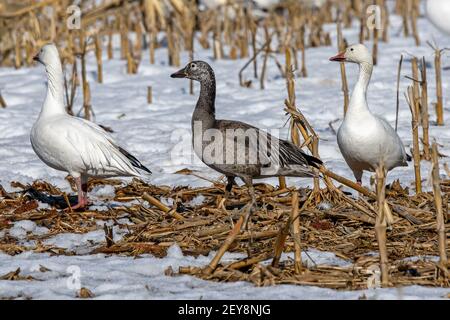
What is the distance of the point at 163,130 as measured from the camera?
→ 9.72m

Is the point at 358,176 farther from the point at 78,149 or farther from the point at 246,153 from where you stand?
the point at 78,149

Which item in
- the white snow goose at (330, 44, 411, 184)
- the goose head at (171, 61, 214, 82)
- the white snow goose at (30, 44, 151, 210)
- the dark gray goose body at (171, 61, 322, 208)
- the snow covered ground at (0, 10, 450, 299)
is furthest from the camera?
the goose head at (171, 61, 214, 82)

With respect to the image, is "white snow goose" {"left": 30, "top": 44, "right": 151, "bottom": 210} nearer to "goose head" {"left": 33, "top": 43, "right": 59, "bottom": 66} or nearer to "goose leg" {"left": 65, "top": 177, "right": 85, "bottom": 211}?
"goose leg" {"left": 65, "top": 177, "right": 85, "bottom": 211}

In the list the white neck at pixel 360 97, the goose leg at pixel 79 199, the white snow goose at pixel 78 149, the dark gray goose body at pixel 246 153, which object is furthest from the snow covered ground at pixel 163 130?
the dark gray goose body at pixel 246 153

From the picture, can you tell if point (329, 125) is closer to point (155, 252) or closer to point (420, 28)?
point (155, 252)

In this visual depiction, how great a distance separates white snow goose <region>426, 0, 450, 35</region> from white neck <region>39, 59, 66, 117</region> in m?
6.42

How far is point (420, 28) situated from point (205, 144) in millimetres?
10408

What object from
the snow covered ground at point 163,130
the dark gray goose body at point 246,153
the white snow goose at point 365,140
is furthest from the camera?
the white snow goose at point 365,140

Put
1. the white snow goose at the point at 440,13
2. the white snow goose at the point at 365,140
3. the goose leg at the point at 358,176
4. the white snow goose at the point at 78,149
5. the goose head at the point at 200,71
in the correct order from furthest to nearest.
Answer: the white snow goose at the point at 440,13
the goose leg at the point at 358,176
the goose head at the point at 200,71
the white snow goose at the point at 365,140
the white snow goose at the point at 78,149

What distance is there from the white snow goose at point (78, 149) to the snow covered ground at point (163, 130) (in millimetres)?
630

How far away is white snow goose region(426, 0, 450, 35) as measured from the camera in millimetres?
11875

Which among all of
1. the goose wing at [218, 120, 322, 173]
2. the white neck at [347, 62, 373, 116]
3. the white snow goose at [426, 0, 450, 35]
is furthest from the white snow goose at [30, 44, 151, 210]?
the white snow goose at [426, 0, 450, 35]

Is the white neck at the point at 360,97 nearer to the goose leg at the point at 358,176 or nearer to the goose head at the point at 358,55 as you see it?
the goose head at the point at 358,55

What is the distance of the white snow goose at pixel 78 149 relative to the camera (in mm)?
6590
